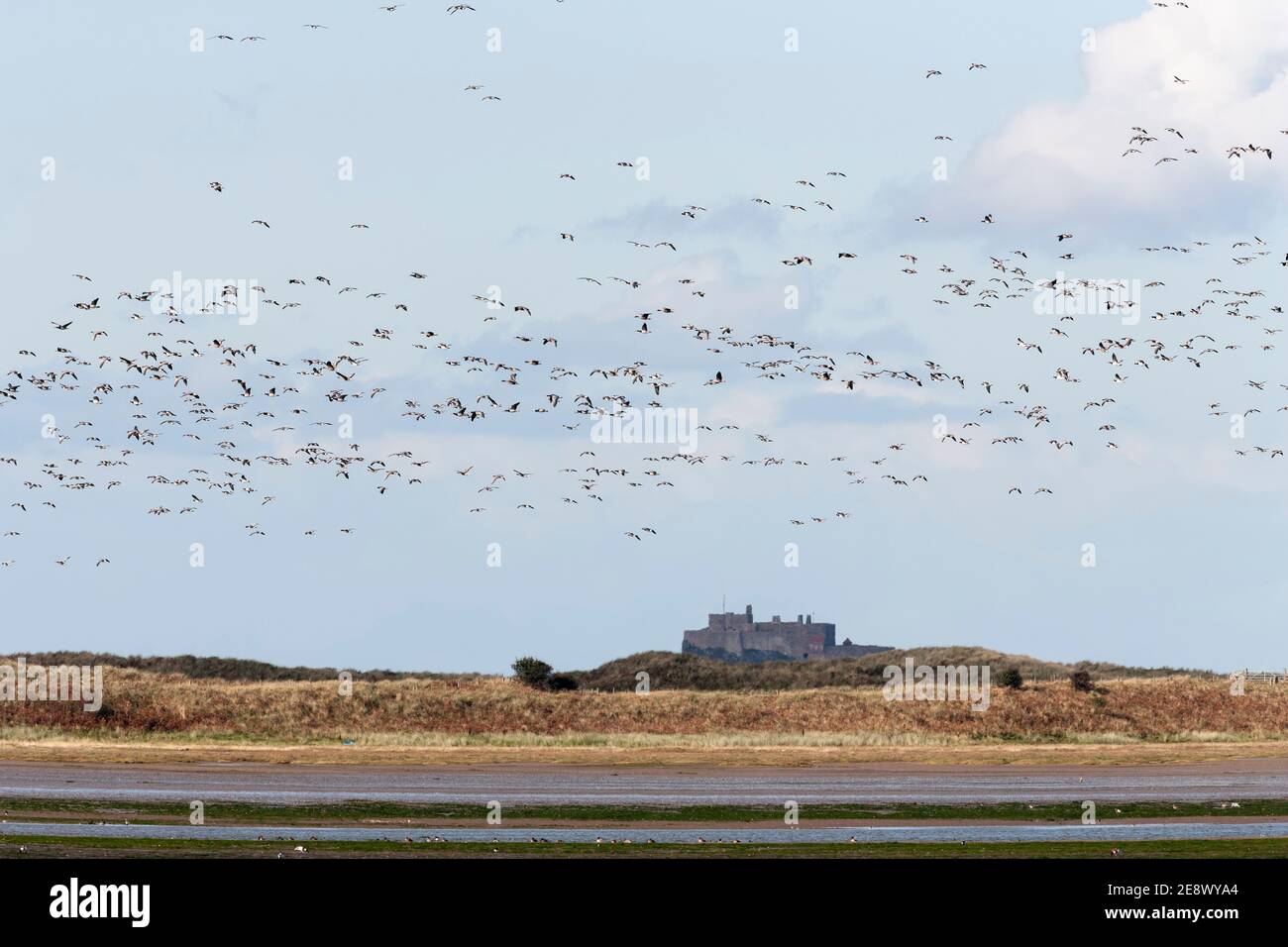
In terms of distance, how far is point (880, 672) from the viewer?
14912cm

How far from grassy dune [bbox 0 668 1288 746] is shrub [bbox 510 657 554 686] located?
Result: 7.37 ft

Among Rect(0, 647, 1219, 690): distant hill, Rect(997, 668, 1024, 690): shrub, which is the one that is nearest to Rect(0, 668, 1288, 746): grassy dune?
Rect(997, 668, 1024, 690): shrub

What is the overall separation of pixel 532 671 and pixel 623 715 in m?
13.3

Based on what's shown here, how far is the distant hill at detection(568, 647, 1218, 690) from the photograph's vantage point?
14450 centimetres

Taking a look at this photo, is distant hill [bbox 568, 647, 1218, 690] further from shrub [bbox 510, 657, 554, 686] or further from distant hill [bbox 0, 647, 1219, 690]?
shrub [bbox 510, 657, 554, 686]

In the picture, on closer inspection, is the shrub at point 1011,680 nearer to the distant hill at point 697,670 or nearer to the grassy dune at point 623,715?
the grassy dune at point 623,715

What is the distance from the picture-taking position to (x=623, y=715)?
110 m

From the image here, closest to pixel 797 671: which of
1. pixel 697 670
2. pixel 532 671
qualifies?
pixel 697 670

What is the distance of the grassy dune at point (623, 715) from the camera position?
10244 cm
